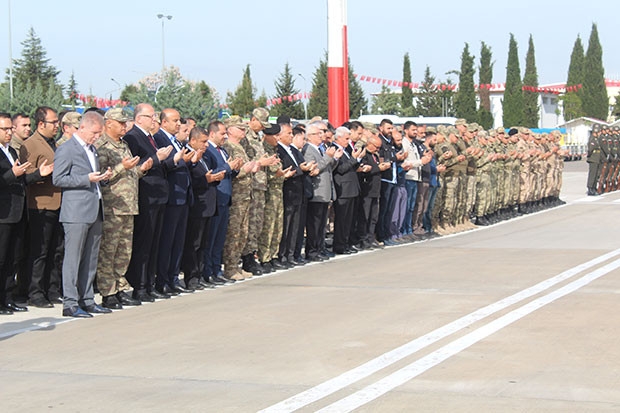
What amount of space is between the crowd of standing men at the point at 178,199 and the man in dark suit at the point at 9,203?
0.05 ft

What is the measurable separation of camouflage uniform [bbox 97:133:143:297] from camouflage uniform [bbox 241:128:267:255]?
9.36 feet

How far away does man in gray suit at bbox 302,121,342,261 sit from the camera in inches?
624

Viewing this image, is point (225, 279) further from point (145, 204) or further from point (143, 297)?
point (145, 204)

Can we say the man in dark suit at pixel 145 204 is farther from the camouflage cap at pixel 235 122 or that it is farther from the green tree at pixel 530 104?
the green tree at pixel 530 104

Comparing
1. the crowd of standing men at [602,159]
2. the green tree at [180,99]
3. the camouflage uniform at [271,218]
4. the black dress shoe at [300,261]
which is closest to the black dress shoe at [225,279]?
the camouflage uniform at [271,218]

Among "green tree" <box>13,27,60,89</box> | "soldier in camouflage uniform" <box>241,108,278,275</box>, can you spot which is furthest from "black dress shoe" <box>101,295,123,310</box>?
"green tree" <box>13,27,60,89</box>

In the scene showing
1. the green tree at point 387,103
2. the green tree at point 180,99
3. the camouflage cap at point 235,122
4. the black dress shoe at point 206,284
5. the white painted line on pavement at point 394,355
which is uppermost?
the green tree at point 387,103

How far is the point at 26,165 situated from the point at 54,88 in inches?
728

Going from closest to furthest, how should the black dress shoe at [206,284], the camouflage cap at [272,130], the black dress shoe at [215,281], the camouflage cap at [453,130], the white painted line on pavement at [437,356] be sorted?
the white painted line on pavement at [437,356], the black dress shoe at [206,284], the black dress shoe at [215,281], the camouflage cap at [272,130], the camouflage cap at [453,130]

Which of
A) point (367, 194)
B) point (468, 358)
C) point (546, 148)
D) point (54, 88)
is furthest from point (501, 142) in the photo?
point (468, 358)

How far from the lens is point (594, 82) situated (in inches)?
4889

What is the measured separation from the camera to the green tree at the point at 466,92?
10156cm

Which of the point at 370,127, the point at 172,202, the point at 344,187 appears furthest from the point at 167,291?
the point at 370,127

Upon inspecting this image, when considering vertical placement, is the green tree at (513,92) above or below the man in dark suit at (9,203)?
above
